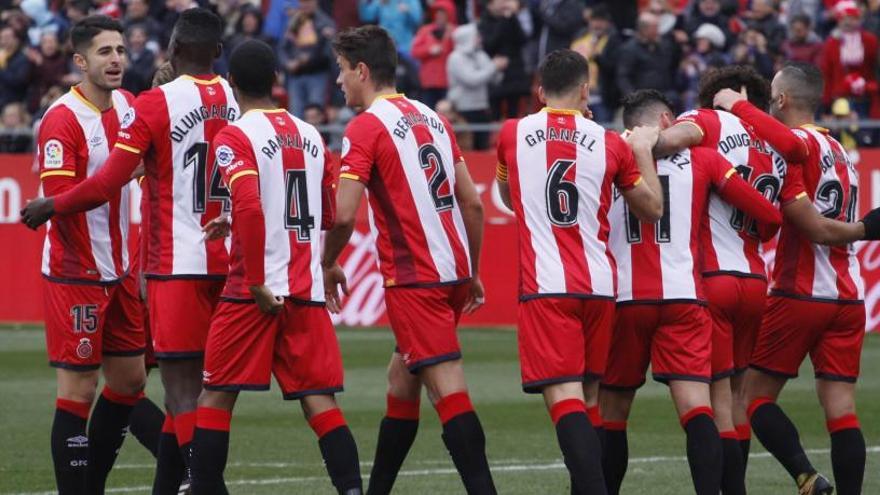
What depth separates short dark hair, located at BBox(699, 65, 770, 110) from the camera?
8953mm

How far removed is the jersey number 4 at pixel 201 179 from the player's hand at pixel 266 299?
0.71 m

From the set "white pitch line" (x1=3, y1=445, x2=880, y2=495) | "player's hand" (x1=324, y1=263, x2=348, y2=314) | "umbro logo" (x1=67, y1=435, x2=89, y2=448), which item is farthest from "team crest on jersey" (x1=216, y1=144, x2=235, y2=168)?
"white pitch line" (x1=3, y1=445, x2=880, y2=495)

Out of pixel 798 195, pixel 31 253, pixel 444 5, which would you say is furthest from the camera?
pixel 444 5

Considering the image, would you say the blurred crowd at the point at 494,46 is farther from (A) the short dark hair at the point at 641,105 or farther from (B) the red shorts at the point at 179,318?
(B) the red shorts at the point at 179,318

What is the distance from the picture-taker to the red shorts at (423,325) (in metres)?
8.32

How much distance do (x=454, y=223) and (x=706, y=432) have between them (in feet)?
5.22

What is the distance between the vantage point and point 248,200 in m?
7.66

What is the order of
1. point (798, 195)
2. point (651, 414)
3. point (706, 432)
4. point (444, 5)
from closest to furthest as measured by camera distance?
point (706, 432), point (798, 195), point (651, 414), point (444, 5)

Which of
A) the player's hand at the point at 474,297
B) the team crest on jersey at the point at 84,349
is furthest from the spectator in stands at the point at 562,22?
the team crest on jersey at the point at 84,349

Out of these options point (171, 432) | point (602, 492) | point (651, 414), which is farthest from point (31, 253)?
point (602, 492)

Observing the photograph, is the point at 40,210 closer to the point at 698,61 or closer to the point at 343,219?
the point at 343,219

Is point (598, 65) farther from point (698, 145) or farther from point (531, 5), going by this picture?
point (698, 145)

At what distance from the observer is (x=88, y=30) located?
8859 millimetres

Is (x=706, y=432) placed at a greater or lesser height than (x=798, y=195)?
lesser
